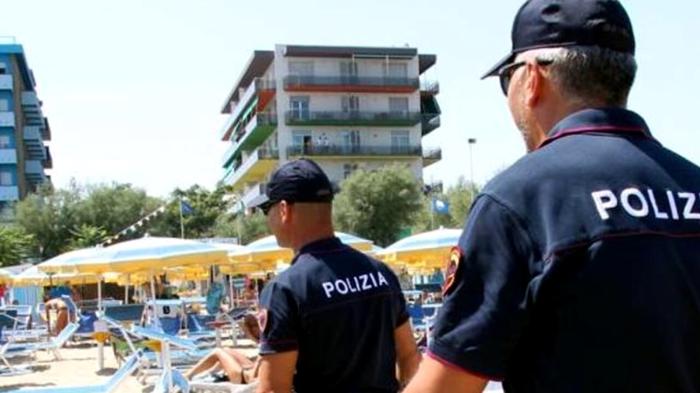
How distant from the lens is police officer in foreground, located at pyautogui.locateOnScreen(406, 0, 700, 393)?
4.42 feet

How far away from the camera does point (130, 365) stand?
759cm

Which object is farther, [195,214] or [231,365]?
[195,214]

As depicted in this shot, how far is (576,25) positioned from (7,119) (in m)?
74.2

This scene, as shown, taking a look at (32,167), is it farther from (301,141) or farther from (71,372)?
(71,372)

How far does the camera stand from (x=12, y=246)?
1820 inches

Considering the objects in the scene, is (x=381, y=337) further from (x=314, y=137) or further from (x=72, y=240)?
(x=314, y=137)

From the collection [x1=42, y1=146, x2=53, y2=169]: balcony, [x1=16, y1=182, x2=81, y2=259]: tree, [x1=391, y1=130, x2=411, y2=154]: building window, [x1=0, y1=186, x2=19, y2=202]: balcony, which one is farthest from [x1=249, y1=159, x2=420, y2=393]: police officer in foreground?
[x1=42, y1=146, x2=53, y2=169]: balcony

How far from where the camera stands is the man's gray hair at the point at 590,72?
147 cm

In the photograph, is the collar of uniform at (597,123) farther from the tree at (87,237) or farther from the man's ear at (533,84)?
the tree at (87,237)

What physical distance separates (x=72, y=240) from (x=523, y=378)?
56620 millimetres

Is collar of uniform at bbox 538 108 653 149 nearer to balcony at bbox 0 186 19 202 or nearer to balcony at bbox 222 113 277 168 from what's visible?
balcony at bbox 222 113 277 168

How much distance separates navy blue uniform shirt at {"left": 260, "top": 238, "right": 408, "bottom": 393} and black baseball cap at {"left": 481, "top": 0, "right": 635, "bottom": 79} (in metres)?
1.33

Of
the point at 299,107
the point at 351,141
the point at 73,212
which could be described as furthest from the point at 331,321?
the point at 299,107

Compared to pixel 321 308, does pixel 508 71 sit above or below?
above
